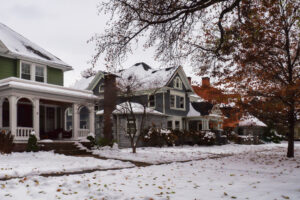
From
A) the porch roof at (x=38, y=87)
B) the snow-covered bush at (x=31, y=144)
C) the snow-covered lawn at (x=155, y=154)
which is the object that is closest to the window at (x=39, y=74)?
A: the porch roof at (x=38, y=87)

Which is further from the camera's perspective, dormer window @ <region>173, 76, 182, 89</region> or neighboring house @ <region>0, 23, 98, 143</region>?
dormer window @ <region>173, 76, 182, 89</region>

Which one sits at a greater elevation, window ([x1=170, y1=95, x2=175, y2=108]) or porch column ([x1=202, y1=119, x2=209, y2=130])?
window ([x1=170, y1=95, x2=175, y2=108])

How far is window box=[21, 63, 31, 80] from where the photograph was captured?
63.3ft

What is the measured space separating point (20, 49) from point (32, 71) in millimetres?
1574

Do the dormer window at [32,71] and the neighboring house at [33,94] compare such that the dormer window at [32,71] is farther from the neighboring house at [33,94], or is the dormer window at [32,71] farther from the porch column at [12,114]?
the porch column at [12,114]

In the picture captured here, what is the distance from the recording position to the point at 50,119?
21188 mm

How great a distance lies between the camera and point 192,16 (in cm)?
920

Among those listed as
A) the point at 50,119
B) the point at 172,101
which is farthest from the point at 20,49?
the point at 172,101

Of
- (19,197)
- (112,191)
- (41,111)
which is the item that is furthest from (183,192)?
(41,111)

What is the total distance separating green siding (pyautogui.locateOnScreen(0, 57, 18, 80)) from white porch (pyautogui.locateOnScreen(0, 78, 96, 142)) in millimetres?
1655

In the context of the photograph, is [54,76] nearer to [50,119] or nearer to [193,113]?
[50,119]

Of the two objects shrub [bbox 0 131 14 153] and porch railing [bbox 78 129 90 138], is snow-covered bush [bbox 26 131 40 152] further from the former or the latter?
porch railing [bbox 78 129 90 138]

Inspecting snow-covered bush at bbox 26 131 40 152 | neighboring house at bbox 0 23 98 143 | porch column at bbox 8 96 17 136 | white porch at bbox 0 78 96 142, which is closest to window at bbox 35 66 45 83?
neighboring house at bbox 0 23 98 143

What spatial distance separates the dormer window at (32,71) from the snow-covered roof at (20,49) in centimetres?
53
